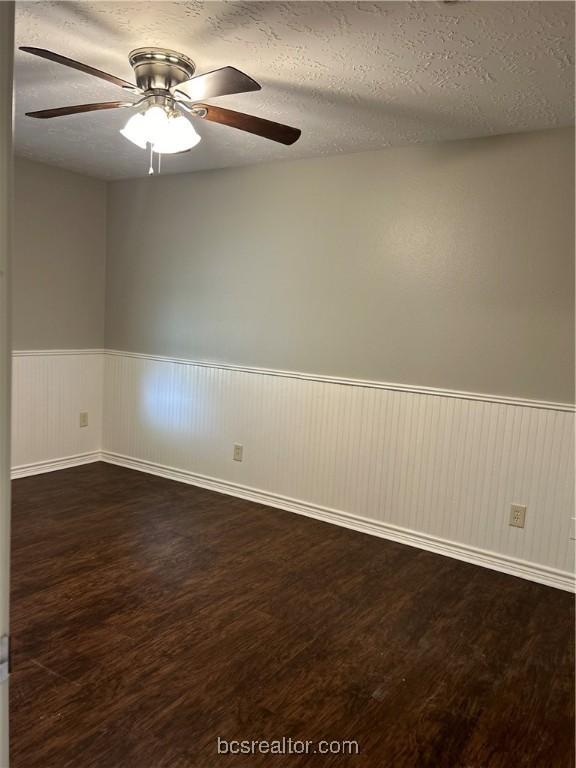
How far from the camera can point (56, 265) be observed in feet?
14.6

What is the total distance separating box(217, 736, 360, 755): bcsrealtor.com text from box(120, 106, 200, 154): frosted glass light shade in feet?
7.18

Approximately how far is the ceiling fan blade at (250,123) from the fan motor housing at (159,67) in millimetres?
130

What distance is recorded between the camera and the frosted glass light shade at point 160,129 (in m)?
2.21

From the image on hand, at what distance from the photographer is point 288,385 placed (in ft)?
12.7

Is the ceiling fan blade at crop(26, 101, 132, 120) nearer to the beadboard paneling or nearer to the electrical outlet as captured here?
the beadboard paneling

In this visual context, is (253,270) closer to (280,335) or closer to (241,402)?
(280,335)

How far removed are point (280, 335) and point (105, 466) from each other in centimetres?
199

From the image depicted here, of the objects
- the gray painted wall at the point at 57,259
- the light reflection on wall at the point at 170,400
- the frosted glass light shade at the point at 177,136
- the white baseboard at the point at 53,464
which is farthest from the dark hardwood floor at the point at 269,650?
the frosted glass light shade at the point at 177,136

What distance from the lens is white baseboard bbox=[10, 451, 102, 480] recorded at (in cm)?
425

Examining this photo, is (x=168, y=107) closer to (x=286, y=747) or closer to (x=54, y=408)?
(x=286, y=747)

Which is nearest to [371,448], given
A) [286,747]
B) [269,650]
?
[269,650]

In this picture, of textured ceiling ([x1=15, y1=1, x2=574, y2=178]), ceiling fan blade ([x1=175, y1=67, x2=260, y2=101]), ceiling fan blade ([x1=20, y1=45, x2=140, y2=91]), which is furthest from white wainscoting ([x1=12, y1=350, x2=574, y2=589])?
ceiling fan blade ([x1=20, y1=45, x2=140, y2=91])

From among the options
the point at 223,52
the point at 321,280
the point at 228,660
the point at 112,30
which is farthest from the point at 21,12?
the point at 228,660

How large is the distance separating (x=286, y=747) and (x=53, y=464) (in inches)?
133
